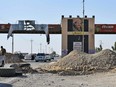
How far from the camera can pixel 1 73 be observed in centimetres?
3422

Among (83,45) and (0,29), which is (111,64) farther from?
(0,29)

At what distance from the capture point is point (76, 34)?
95.0m

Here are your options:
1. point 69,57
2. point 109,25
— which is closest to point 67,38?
point 109,25

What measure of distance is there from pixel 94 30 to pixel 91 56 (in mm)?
45071

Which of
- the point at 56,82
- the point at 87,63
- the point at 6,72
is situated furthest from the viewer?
the point at 87,63

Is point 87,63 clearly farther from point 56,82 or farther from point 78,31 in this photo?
point 78,31

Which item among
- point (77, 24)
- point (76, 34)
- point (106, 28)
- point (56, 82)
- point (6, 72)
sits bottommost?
point (56, 82)

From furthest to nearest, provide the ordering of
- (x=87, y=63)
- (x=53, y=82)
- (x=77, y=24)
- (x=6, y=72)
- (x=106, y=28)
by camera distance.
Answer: (x=106, y=28), (x=77, y=24), (x=87, y=63), (x=6, y=72), (x=53, y=82)

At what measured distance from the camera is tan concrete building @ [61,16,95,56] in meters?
94.8

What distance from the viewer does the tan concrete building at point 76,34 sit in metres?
94.8

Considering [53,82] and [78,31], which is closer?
[53,82]

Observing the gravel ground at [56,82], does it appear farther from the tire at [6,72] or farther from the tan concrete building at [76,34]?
the tan concrete building at [76,34]

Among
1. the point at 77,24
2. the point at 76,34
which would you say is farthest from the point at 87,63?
the point at 77,24

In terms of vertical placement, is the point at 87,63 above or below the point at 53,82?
above
